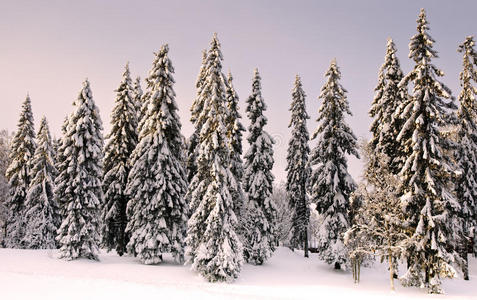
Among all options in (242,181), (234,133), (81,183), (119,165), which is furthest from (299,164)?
(81,183)

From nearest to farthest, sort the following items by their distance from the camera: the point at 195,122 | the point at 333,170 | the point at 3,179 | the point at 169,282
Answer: the point at 169,282, the point at 195,122, the point at 333,170, the point at 3,179

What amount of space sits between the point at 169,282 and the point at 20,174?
86.8 feet

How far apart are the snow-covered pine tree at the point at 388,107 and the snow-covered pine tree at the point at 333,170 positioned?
2.29 m

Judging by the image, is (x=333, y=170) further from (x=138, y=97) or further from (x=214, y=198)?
(x=138, y=97)

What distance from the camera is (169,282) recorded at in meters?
20.4

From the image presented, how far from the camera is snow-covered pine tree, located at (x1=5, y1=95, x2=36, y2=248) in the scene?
120 feet

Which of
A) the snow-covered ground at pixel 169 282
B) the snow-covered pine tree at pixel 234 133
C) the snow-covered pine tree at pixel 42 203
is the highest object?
the snow-covered pine tree at pixel 234 133

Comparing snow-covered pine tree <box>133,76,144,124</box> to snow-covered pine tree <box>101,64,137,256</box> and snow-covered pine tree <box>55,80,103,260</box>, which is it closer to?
snow-covered pine tree <box>101,64,137,256</box>

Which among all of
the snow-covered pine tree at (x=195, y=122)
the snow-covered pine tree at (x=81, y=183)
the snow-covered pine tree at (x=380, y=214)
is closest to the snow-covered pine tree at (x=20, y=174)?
the snow-covered pine tree at (x=81, y=183)

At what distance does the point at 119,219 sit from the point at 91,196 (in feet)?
15.6

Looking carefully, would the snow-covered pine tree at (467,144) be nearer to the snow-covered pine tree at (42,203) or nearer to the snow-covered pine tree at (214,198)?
the snow-covered pine tree at (214,198)

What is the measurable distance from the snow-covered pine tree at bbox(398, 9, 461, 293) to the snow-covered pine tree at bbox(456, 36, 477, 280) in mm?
8850

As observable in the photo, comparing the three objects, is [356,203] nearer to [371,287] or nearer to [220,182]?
[371,287]

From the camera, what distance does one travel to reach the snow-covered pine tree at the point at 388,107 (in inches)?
1091
